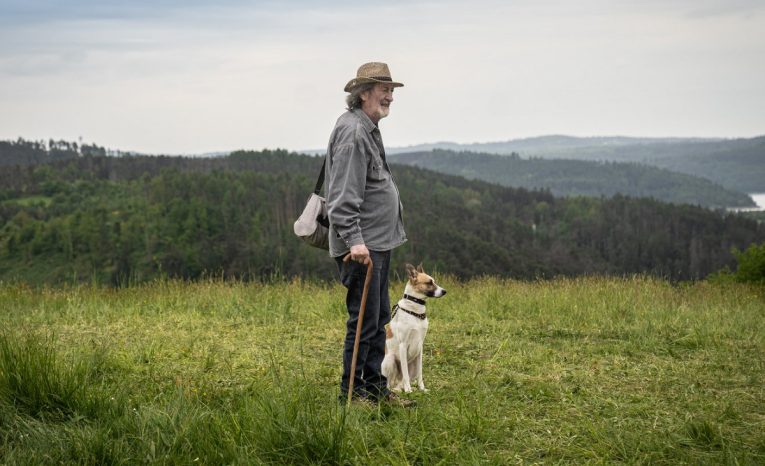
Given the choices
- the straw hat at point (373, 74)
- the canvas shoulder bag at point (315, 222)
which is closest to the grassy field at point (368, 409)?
the canvas shoulder bag at point (315, 222)

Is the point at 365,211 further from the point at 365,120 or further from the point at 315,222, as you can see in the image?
the point at 365,120

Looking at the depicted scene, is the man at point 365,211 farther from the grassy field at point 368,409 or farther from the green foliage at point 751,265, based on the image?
the green foliage at point 751,265

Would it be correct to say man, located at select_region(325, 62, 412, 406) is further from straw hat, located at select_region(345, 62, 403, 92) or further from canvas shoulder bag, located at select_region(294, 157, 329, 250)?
canvas shoulder bag, located at select_region(294, 157, 329, 250)

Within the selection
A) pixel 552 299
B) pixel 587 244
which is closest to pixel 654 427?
pixel 552 299

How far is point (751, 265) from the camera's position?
89.8ft

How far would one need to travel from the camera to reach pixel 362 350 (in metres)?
4.62

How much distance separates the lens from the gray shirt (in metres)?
4.30

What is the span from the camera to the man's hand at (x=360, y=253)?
4.25 m

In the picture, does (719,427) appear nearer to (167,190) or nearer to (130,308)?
(130,308)

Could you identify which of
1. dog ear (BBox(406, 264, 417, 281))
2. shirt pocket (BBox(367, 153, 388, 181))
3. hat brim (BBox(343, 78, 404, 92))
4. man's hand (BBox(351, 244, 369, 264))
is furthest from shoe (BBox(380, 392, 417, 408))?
hat brim (BBox(343, 78, 404, 92))

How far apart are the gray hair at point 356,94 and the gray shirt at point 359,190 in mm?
61

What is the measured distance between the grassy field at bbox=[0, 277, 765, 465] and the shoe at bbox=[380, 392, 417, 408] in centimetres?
8

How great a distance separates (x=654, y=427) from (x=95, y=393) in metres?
3.53

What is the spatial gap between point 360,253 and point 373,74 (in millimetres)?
1110
